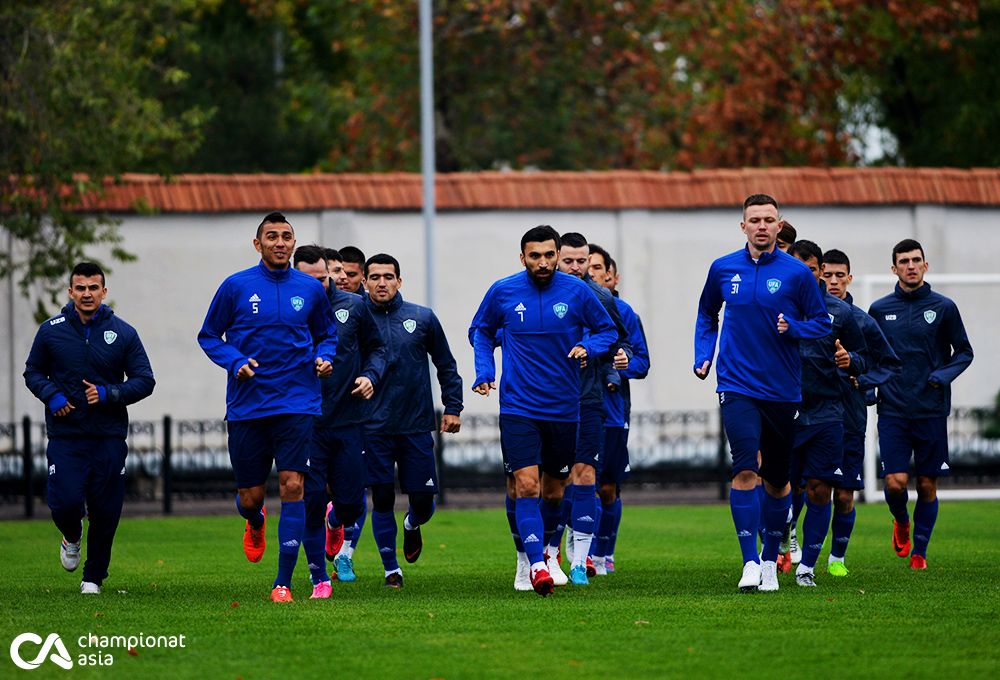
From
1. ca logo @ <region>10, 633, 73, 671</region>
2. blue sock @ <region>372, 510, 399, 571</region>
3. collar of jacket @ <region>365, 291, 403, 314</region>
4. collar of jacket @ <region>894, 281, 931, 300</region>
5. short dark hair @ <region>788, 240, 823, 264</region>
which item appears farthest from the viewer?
collar of jacket @ <region>894, 281, 931, 300</region>

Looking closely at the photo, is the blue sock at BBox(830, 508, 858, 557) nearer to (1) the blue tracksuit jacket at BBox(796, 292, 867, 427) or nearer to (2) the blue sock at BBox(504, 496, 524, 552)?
(1) the blue tracksuit jacket at BBox(796, 292, 867, 427)

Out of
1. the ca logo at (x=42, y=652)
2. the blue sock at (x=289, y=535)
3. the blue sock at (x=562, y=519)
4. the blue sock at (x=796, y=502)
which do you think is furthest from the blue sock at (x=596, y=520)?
the ca logo at (x=42, y=652)

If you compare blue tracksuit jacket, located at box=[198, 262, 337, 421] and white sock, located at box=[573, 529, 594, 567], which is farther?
white sock, located at box=[573, 529, 594, 567]

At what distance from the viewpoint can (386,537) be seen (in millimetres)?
→ 12484

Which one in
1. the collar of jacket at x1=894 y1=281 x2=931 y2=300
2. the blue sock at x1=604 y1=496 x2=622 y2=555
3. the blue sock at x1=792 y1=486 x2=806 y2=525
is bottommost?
the blue sock at x1=604 y1=496 x2=622 y2=555

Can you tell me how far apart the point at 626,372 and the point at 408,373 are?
1.99 metres

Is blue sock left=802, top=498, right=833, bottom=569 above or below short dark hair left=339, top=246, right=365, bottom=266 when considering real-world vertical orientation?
below

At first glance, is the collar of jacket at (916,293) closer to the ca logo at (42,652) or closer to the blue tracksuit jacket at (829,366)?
A: the blue tracksuit jacket at (829,366)

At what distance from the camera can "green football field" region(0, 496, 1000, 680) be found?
835 cm

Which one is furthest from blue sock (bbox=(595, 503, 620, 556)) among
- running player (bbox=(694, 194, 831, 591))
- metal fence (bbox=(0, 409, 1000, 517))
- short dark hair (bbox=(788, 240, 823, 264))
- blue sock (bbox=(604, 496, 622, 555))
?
metal fence (bbox=(0, 409, 1000, 517))

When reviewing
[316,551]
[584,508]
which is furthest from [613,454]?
[316,551]

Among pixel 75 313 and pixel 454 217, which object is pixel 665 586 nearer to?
pixel 75 313

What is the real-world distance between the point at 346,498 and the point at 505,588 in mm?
1245

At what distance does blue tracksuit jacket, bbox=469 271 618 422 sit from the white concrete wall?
42.2ft
